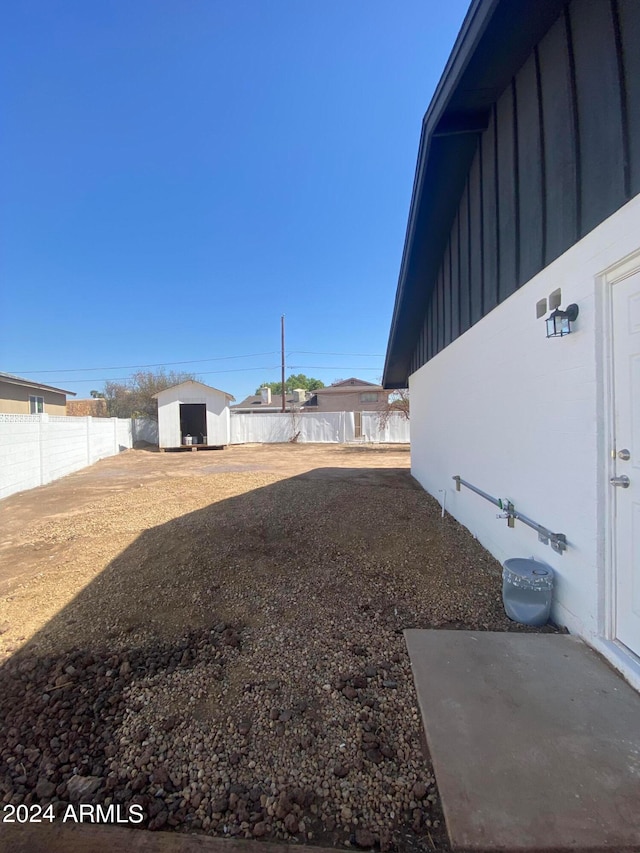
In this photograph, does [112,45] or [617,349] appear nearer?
[617,349]

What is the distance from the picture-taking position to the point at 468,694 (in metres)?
1.79

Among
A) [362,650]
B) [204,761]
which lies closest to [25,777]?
[204,761]

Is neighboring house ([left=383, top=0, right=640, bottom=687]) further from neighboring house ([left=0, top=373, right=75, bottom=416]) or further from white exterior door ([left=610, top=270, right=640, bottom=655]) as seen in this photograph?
neighboring house ([left=0, top=373, right=75, bottom=416])

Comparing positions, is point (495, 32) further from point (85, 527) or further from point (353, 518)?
point (85, 527)

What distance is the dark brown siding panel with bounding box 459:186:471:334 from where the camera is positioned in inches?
171

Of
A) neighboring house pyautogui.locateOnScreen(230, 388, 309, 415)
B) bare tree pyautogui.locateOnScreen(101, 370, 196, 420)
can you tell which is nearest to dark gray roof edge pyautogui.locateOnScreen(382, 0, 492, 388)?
bare tree pyautogui.locateOnScreen(101, 370, 196, 420)

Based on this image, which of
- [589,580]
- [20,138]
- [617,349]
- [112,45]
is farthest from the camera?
[20,138]

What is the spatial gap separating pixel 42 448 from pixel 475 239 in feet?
31.9

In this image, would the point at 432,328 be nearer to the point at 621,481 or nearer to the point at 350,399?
the point at 621,481

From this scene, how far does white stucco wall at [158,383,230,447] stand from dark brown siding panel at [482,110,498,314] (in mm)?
14672

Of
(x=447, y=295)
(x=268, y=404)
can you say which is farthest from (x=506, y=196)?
(x=268, y=404)

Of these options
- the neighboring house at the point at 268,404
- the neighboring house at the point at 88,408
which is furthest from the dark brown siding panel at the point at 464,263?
the neighboring house at the point at 268,404

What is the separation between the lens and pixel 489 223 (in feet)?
11.9

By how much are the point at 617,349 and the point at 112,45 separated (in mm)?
8282
